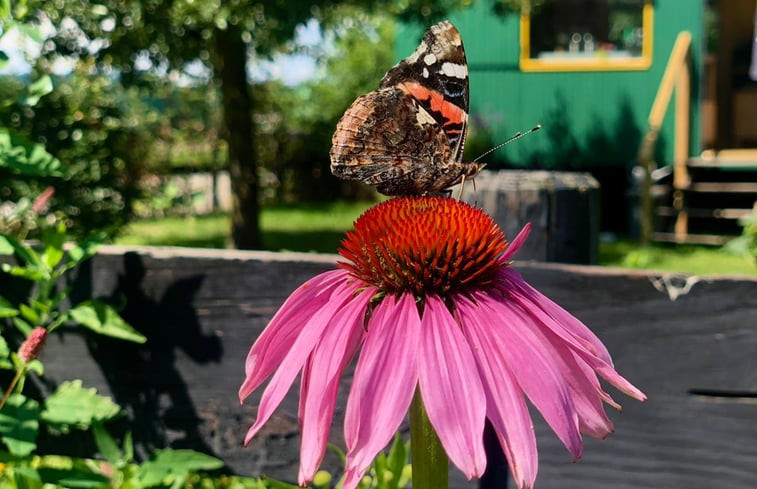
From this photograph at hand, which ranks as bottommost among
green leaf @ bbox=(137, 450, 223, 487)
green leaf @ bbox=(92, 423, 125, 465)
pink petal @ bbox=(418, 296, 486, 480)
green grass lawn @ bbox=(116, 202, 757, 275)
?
green grass lawn @ bbox=(116, 202, 757, 275)

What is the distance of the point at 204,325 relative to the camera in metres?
1.70

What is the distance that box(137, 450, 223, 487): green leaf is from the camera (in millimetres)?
1491

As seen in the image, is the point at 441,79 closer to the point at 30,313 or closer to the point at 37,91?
the point at 37,91

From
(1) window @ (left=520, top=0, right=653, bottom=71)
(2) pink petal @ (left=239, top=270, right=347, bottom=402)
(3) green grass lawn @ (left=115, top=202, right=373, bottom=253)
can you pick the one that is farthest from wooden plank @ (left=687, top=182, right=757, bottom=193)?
(2) pink petal @ (left=239, top=270, right=347, bottom=402)

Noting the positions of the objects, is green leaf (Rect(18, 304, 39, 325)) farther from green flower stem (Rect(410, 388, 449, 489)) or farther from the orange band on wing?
green flower stem (Rect(410, 388, 449, 489))

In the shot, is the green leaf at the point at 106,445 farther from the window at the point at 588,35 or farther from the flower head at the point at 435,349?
the window at the point at 588,35

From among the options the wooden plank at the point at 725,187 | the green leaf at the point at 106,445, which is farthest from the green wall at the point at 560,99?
the green leaf at the point at 106,445

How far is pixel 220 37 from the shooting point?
9.08m

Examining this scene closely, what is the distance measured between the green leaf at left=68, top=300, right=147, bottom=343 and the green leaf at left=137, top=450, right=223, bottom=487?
0.23 m

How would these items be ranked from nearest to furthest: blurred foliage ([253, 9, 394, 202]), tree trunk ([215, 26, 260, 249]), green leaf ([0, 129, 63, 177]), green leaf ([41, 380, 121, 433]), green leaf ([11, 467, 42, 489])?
green leaf ([11, 467, 42, 489]) → green leaf ([0, 129, 63, 177]) → green leaf ([41, 380, 121, 433]) → tree trunk ([215, 26, 260, 249]) → blurred foliage ([253, 9, 394, 202])

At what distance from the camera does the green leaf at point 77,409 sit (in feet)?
5.08

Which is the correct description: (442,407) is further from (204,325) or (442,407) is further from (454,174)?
(204,325)

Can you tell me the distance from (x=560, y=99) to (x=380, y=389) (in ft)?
36.3

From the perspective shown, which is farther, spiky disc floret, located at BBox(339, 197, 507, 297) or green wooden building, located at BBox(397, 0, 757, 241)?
green wooden building, located at BBox(397, 0, 757, 241)
